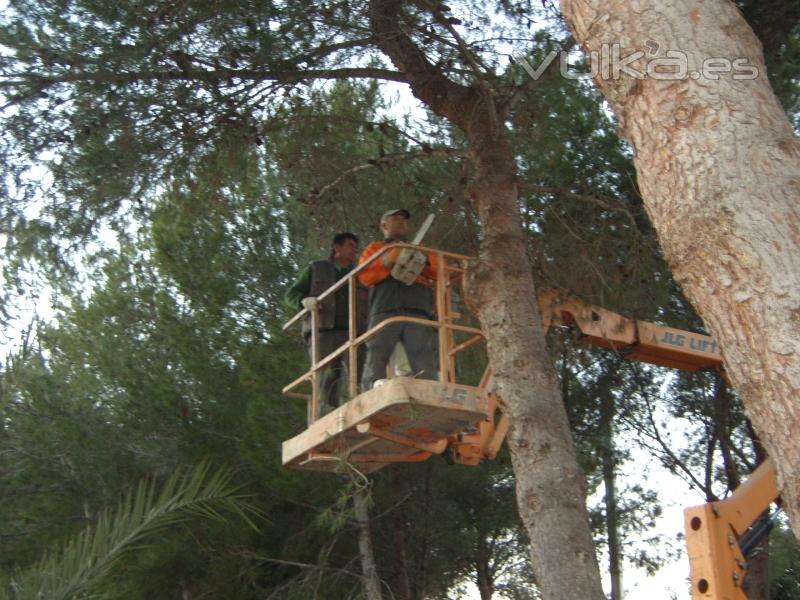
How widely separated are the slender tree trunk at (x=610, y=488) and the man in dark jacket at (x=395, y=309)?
261 inches

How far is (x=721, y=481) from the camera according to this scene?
14875mm

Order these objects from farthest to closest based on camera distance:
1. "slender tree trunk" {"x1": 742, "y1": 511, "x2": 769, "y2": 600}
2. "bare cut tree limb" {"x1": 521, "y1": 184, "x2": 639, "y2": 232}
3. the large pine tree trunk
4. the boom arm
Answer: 1. "slender tree trunk" {"x1": 742, "y1": 511, "x2": 769, "y2": 600}
2. "bare cut tree limb" {"x1": 521, "y1": 184, "x2": 639, "y2": 232}
3. the boom arm
4. the large pine tree trunk

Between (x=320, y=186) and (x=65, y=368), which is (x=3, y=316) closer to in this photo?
(x=320, y=186)

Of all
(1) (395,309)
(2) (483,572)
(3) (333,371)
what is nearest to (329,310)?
(3) (333,371)

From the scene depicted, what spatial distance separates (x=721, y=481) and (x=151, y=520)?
10.1m

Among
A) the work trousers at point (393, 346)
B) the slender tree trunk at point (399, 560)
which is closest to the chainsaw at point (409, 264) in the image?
the work trousers at point (393, 346)

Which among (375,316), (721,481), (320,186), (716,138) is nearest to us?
(716,138)

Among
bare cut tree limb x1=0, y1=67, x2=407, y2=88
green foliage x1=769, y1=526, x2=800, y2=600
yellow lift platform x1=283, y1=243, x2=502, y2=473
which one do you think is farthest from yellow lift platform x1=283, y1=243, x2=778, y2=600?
green foliage x1=769, y1=526, x2=800, y2=600

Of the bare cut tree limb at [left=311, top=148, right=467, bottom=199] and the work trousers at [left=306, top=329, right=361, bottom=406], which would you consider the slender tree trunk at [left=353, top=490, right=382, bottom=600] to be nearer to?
the bare cut tree limb at [left=311, top=148, right=467, bottom=199]

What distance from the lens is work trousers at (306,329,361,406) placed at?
820 cm

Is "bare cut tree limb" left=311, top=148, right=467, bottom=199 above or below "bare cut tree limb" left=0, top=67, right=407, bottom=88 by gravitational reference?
below

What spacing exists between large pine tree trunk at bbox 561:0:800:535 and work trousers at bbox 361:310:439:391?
351cm

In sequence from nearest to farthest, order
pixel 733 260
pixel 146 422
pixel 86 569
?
pixel 733 260 → pixel 86 569 → pixel 146 422

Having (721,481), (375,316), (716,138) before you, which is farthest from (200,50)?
(721,481)
